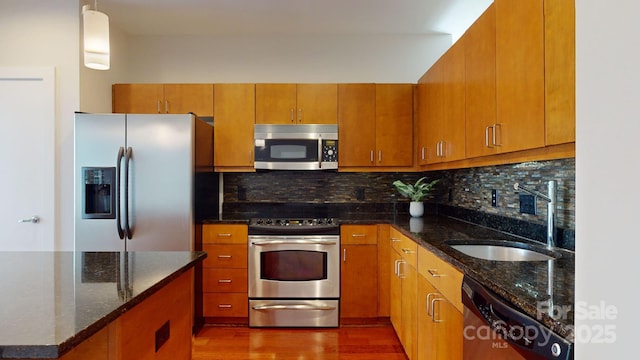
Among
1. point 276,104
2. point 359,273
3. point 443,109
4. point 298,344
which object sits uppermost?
point 276,104

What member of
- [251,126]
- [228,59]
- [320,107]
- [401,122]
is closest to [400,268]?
[401,122]

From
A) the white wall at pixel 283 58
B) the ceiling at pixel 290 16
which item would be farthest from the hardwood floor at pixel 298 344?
the ceiling at pixel 290 16

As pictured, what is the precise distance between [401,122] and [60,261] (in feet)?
8.87

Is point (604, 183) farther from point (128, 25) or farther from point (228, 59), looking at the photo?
point (128, 25)

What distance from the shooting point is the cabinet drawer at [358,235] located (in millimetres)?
2967

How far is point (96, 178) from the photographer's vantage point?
105 inches

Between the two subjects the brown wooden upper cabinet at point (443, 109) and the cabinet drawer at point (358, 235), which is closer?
the brown wooden upper cabinet at point (443, 109)

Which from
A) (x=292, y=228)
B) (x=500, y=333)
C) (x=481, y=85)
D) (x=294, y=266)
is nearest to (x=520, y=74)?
(x=481, y=85)

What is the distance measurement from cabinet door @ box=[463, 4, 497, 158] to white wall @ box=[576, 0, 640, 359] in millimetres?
1217

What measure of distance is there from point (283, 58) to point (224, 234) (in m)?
1.83

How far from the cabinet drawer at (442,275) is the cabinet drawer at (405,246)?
10cm

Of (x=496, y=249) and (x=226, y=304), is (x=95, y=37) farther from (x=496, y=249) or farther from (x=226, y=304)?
(x=496, y=249)

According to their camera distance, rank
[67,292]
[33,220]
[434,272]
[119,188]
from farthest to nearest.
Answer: [33,220] → [119,188] → [434,272] → [67,292]

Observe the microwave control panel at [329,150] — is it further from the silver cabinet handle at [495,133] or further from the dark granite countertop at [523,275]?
the silver cabinet handle at [495,133]
